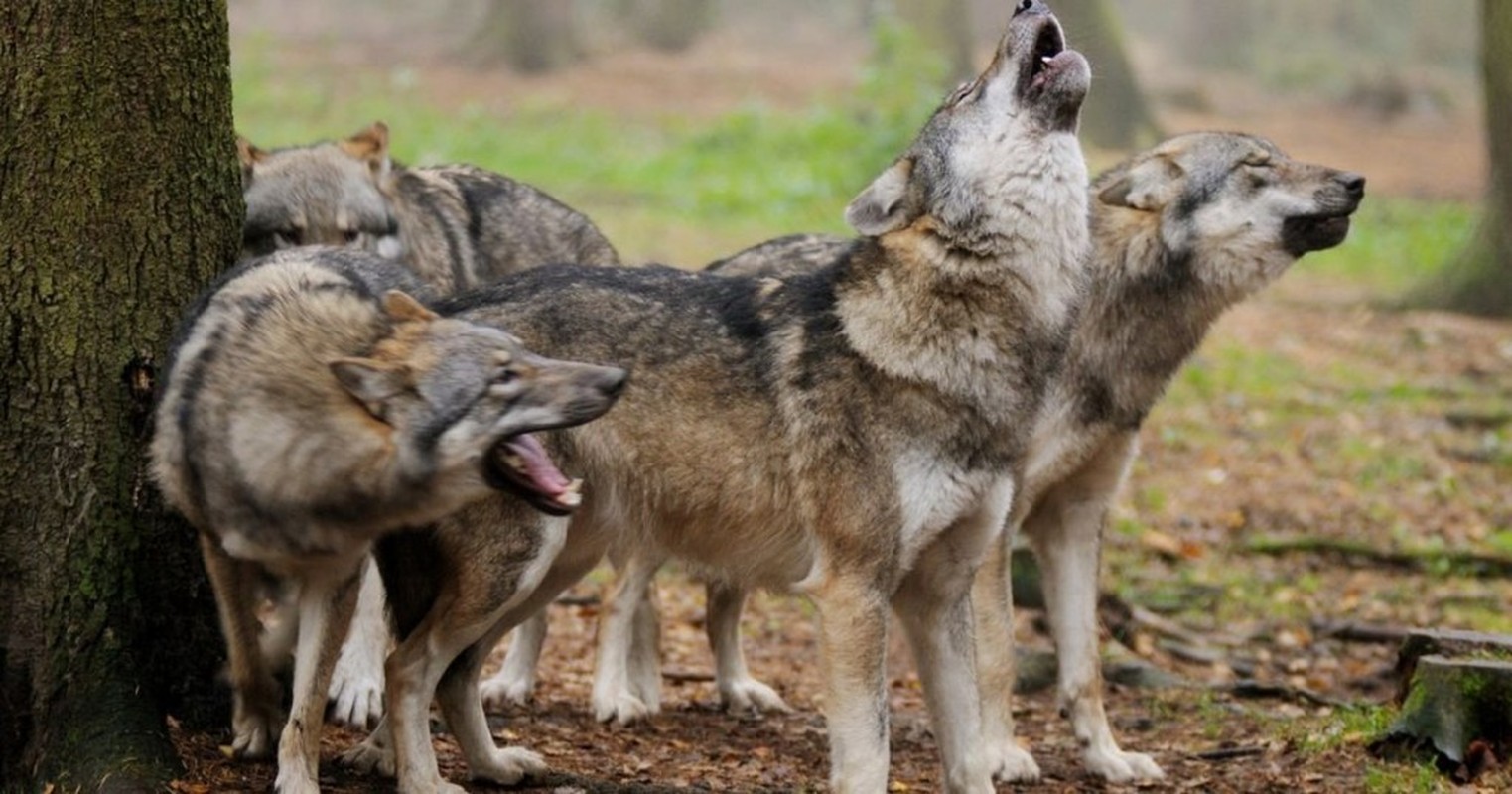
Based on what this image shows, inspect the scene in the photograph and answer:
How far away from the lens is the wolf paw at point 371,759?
602 cm

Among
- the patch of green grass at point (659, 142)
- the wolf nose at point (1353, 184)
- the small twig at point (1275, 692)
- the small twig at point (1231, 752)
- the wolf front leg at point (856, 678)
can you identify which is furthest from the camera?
the patch of green grass at point (659, 142)

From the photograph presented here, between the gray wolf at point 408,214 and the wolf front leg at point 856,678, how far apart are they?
8.85ft

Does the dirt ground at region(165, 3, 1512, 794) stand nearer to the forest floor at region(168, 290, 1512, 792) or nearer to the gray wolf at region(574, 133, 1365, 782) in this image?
the forest floor at region(168, 290, 1512, 792)

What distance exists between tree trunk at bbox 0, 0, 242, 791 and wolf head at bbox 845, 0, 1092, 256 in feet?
7.67

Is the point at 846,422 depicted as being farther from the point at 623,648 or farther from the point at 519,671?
the point at 519,671

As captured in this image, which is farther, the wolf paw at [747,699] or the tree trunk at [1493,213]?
the tree trunk at [1493,213]

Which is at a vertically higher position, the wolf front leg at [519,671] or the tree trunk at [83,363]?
the tree trunk at [83,363]

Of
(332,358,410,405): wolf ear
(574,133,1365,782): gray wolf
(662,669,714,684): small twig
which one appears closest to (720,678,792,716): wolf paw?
(574,133,1365,782): gray wolf

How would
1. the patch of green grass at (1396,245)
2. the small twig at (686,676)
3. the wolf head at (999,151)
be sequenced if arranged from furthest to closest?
the patch of green grass at (1396,245), the small twig at (686,676), the wolf head at (999,151)

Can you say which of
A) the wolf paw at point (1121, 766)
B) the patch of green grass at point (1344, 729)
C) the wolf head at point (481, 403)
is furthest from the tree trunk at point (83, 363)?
the patch of green grass at point (1344, 729)

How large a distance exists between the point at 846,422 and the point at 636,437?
27.8 inches

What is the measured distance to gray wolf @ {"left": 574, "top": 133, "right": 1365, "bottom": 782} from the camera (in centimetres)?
745

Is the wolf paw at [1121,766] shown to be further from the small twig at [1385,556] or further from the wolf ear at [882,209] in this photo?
the small twig at [1385,556]

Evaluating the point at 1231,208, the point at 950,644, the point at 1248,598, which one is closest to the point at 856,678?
the point at 950,644
